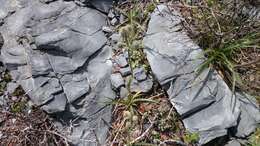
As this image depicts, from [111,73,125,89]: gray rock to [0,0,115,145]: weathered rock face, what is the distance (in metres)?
0.06

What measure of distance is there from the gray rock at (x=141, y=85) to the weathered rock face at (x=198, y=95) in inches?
6.1

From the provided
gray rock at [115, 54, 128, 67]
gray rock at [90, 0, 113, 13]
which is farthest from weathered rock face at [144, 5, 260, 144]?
gray rock at [90, 0, 113, 13]

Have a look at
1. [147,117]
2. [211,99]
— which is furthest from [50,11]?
[211,99]

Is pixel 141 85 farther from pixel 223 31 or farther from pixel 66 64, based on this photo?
pixel 223 31

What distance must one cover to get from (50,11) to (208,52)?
1.65 meters

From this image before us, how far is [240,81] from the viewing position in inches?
164

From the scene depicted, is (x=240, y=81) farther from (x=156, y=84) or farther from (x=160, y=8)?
(x=160, y=8)

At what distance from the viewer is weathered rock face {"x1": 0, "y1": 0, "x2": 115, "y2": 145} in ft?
13.9

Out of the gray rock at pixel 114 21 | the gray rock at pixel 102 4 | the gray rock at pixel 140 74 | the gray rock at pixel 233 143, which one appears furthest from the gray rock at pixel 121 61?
the gray rock at pixel 233 143

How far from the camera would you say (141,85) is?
4.25 metres

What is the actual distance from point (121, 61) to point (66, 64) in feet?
1.82

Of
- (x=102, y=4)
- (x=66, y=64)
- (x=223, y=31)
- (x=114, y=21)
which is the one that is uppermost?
(x=223, y=31)

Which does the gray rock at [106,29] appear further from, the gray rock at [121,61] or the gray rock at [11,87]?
the gray rock at [11,87]

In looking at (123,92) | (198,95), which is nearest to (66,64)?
(123,92)
